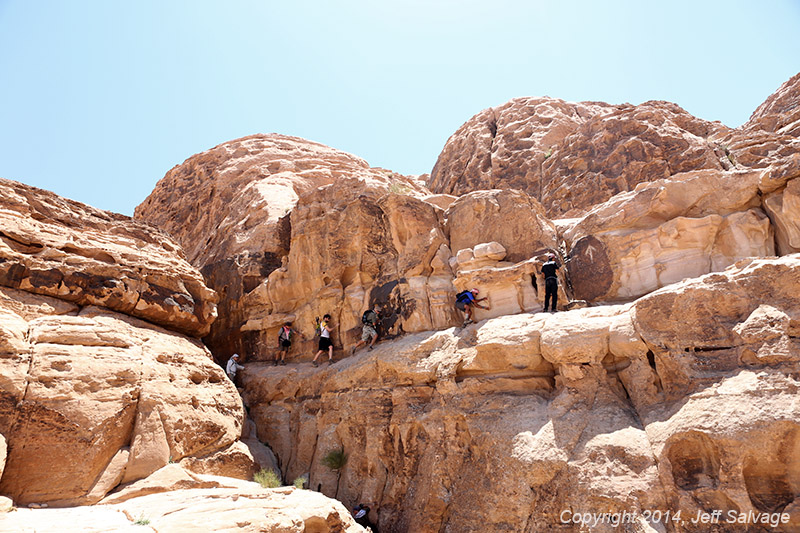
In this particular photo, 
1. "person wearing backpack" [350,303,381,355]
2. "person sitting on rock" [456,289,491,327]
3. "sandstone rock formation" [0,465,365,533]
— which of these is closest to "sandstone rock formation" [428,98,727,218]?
"person sitting on rock" [456,289,491,327]

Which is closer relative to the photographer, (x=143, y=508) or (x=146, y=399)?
(x=143, y=508)

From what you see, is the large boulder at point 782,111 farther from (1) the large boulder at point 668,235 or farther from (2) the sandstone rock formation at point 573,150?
(1) the large boulder at point 668,235

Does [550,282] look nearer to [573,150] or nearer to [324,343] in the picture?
[324,343]

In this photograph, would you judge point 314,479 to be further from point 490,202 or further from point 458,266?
point 490,202

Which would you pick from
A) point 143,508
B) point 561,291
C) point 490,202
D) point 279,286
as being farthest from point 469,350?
point 279,286

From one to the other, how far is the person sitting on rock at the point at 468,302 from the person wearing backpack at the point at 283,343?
18.1ft

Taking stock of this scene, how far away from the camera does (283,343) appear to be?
45.4ft

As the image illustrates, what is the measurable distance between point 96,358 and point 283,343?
5795mm

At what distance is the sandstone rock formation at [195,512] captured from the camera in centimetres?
594

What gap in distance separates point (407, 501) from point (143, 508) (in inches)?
192

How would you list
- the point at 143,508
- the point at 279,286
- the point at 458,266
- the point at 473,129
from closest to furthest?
the point at 143,508 → the point at 458,266 → the point at 279,286 → the point at 473,129

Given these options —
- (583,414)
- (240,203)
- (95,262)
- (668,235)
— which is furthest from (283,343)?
(668,235)

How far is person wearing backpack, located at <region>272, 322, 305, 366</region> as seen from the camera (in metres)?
13.9

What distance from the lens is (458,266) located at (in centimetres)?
1216
